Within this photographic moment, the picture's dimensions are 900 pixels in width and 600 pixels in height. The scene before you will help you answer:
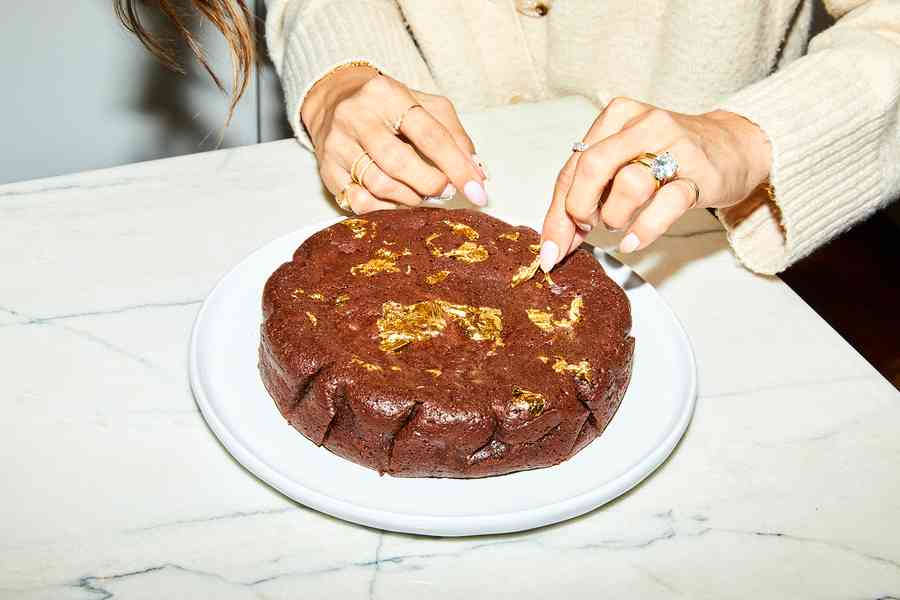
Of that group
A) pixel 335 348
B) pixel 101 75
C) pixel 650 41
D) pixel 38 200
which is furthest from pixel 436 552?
pixel 101 75

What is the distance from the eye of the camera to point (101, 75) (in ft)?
7.89

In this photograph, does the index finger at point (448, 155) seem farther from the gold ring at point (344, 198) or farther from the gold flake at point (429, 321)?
the gold flake at point (429, 321)

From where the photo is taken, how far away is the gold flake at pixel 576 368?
3.64 ft

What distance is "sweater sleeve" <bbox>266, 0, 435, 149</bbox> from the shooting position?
1688mm

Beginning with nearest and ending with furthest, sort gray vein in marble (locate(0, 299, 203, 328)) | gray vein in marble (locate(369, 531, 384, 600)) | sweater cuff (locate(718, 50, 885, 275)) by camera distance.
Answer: gray vein in marble (locate(369, 531, 384, 600))
gray vein in marble (locate(0, 299, 203, 328))
sweater cuff (locate(718, 50, 885, 275))

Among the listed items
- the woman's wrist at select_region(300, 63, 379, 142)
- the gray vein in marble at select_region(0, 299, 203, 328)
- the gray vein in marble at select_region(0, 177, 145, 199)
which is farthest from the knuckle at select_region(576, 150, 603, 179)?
the gray vein in marble at select_region(0, 177, 145, 199)

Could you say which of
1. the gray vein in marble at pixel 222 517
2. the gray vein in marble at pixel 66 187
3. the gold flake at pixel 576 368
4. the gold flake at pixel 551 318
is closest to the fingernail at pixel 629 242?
the gold flake at pixel 551 318

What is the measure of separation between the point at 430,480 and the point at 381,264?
32 centimetres

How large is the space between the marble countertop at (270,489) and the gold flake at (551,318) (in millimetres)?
224

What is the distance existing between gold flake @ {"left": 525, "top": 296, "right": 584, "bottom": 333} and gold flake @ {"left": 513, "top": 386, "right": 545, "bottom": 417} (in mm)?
122

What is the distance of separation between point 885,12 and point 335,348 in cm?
114

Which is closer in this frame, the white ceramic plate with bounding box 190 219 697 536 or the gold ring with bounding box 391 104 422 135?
the white ceramic plate with bounding box 190 219 697 536

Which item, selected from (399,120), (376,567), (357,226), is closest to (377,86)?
(399,120)

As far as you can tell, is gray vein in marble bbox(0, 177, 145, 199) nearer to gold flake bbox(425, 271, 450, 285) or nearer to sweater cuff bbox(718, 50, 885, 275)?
gold flake bbox(425, 271, 450, 285)
